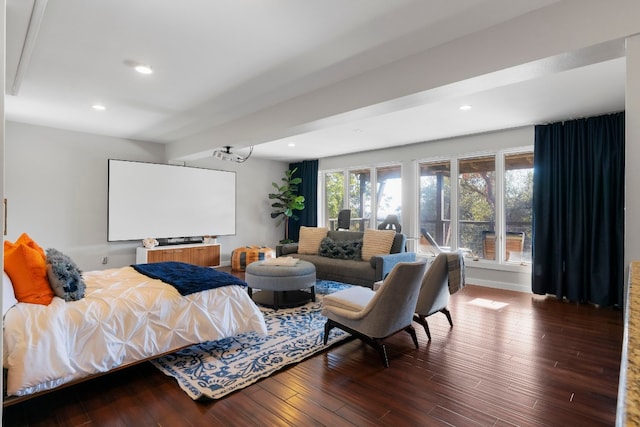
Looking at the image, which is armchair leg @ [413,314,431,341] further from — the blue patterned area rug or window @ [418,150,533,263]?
window @ [418,150,533,263]

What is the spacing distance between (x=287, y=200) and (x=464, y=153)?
3.96 meters

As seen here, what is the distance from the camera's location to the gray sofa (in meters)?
4.64

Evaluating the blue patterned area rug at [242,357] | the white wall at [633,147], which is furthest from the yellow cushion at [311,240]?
the white wall at [633,147]

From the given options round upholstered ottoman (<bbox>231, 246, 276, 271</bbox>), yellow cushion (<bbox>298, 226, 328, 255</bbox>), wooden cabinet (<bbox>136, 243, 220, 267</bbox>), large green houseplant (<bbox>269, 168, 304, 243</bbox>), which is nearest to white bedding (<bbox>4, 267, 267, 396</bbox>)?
wooden cabinet (<bbox>136, 243, 220, 267</bbox>)

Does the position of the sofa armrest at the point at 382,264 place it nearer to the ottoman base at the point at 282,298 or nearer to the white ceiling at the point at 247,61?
the ottoman base at the point at 282,298

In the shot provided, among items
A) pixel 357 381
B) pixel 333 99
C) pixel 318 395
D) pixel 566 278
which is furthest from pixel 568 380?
pixel 333 99

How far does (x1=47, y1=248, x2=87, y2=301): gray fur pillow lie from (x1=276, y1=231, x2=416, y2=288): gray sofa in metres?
3.29

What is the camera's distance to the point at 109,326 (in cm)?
219

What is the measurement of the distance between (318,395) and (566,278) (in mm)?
4102

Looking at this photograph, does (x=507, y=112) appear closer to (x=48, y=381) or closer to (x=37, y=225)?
(x=48, y=381)

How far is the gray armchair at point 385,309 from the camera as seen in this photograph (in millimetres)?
2553

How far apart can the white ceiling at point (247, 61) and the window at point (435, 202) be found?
4.34 ft

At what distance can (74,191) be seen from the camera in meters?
5.39

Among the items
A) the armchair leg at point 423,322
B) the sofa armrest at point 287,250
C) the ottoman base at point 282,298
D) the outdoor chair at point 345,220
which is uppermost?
the outdoor chair at point 345,220
